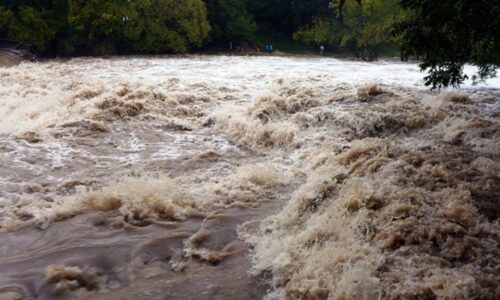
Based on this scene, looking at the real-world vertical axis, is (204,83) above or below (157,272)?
above

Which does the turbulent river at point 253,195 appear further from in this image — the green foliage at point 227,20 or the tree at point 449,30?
the green foliage at point 227,20

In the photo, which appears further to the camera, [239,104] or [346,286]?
[239,104]

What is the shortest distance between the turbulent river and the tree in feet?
4.32

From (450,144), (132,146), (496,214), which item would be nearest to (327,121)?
(450,144)

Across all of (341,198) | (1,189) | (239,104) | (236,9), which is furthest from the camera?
(236,9)

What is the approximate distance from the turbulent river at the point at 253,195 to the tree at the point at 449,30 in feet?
4.32

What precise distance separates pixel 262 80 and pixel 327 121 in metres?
4.72

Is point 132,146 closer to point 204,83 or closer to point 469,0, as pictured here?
point 204,83

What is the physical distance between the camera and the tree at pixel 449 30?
4.31 meters

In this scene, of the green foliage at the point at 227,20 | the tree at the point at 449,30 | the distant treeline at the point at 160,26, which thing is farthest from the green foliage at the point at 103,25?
the tree at the point at 449,30

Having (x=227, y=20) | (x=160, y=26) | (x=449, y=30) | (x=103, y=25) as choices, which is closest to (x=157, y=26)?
(x=160, y=26)

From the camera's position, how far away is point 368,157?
6398mm

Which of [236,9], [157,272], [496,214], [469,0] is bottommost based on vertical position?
[157,272]

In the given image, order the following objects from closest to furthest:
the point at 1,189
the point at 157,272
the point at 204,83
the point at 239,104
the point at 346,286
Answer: the point at 346,286 → the point at 157,272 → the point at 1,189 → the point at 239,104 → the point at 204,83
